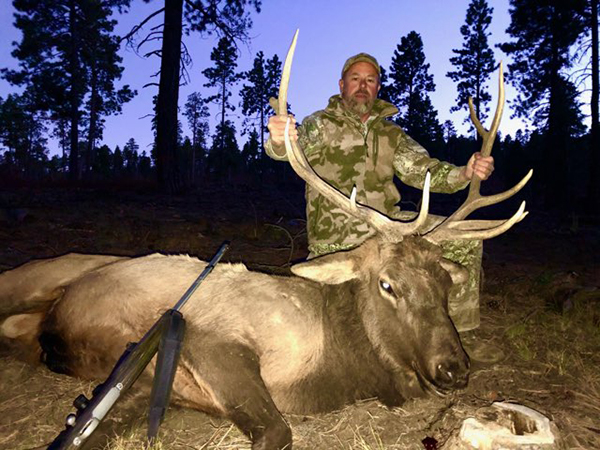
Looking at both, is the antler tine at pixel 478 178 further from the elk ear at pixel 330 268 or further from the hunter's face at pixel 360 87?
the hunter's face at pixel 360 87

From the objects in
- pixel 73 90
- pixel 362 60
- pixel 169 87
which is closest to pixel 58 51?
pixel 73 90

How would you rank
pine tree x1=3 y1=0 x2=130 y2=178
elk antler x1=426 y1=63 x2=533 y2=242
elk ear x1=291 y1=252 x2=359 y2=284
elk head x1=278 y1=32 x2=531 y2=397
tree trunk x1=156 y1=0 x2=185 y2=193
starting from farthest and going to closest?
pine tree x1=3 y1=0 x2=130 y2=178 → tree trunk x1=156 y1=0 x2=185 y2=193 → elk antler x1=426 y1=63 x2=533 y2=242 → elk ear x1=291 y1=252 x2=359 y2=284 → elk head x1=278 y1=32 x2=531 y2=397

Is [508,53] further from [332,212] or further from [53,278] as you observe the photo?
[53,278]

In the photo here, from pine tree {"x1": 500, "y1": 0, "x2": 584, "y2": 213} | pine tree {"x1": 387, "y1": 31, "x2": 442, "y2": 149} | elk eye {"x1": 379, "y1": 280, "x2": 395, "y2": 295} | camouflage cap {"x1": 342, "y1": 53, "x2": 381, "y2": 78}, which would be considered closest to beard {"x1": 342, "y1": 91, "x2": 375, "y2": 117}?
camouflage cap {"x1": 342, "y1": 53, "x2": 381, "y2": 78}

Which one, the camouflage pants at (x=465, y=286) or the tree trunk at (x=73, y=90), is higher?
the tree trunk at (x=73, y=90)

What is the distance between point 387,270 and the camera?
9.62 ft

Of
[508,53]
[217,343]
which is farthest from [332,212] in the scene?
[508,53]

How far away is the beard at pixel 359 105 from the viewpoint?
14.8ft

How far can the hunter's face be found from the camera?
449 cm

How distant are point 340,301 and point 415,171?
1943 millimetres

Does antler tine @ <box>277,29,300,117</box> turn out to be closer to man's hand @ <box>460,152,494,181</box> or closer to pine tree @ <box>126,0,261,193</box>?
man's hand @ <box>460,152,494,181</box>

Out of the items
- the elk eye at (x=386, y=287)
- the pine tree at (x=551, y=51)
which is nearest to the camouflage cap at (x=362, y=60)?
the elk eye at (x=386, y=287)

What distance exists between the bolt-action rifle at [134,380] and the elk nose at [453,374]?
1504 mm

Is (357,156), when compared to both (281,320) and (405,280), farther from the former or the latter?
(281,320)
